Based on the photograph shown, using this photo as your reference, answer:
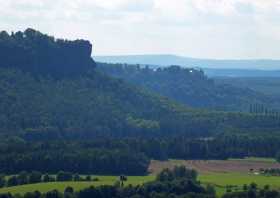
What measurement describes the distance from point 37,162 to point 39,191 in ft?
96.4

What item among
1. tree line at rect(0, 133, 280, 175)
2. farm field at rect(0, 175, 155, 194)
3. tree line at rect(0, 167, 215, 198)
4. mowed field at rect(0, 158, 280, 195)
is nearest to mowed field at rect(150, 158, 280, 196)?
mowed field at rect(0, 158, 280, 195)

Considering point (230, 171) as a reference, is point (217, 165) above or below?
below

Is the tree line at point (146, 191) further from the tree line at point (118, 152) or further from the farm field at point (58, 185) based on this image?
the tree line at point (118, 152)

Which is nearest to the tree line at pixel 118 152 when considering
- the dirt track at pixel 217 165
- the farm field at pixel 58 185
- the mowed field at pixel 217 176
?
the dirt track at pixel 217 165

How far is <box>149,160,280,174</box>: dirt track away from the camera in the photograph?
152875mm

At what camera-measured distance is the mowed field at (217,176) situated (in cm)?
12583

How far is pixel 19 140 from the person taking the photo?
584 ft

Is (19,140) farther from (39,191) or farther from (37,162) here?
(39,191)

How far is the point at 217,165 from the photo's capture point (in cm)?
15950

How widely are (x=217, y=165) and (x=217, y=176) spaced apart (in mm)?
17303

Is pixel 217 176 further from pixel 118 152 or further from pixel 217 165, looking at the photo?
pixel 118 152

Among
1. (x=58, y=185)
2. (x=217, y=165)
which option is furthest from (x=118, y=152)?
(x=58, y=185)

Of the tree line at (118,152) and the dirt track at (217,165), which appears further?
the dirt track at (217,165)

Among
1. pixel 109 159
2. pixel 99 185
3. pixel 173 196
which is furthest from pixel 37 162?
pixel 173 196
